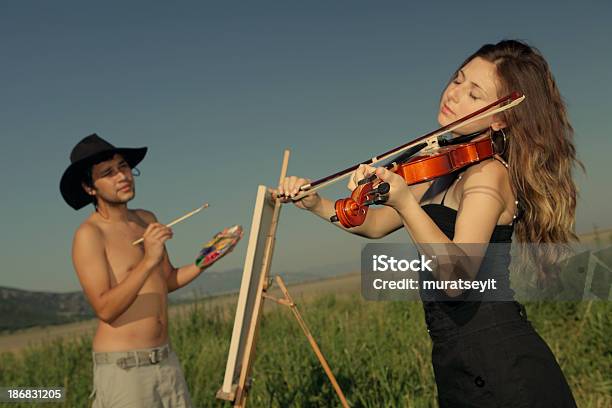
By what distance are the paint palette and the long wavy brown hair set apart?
194cm

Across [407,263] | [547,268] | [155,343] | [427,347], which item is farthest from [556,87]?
[427,347]

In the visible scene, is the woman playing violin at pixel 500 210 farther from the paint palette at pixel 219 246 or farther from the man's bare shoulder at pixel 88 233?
the man's bare shoulder at pixel 88 233

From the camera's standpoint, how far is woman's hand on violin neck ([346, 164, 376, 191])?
8.15ft

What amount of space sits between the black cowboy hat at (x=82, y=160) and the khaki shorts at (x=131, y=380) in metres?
1.15

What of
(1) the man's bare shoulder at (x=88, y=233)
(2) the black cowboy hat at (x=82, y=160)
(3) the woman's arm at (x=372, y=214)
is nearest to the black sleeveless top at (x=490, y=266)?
(3) the woman's arm at (x=372, y=214)

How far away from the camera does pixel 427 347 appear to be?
6.31 metres

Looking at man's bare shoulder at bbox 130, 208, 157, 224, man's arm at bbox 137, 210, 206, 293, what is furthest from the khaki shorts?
man's bare shoulder at bbox 130, 208, 157, 224

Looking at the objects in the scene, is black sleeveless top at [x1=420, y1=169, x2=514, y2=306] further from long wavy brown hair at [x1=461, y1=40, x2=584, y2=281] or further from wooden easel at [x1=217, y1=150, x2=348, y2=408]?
wooden easel at [x1=217, y1=150, x2=348, y2=408]

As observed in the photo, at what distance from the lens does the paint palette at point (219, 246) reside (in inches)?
161

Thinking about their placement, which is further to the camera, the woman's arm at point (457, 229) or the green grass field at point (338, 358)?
the green grass field at point (338, 358)

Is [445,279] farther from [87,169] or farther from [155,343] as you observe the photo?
[87,169]

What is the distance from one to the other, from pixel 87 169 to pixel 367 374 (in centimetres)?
306

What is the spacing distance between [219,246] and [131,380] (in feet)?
3.41

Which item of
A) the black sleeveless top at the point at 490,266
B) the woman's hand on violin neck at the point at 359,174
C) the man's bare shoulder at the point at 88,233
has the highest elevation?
the man's bare shoulder at the point at 88,233
